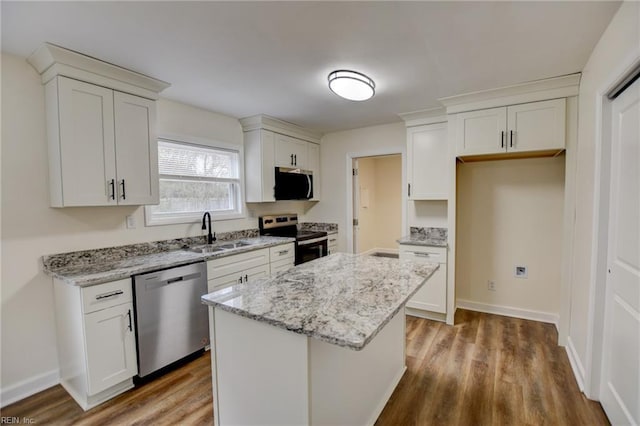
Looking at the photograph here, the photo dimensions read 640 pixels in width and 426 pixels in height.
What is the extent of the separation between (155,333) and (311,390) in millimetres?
1604

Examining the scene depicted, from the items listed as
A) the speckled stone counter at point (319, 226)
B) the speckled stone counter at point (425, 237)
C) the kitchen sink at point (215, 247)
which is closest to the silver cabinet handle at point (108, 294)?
the kitchen sink at point (215, 247)

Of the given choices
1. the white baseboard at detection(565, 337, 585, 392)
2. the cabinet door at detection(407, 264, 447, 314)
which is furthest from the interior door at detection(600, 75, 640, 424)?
the cabinet door at detection(407, 264, 447, 314)

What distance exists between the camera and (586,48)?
6.70 feet

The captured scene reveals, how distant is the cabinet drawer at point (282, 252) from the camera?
340 centimetres

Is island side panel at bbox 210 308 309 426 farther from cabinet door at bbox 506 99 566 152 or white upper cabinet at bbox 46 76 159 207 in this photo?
cabinet door at bbox 506 99 566 152

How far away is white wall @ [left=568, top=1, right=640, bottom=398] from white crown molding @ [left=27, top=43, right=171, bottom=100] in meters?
3.15

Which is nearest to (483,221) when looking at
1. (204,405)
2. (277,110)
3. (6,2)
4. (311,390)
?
(277,110)

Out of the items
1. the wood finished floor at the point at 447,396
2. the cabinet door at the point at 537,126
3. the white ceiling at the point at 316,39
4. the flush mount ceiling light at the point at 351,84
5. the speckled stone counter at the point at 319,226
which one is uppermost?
the white ceiling at the point at 316,39

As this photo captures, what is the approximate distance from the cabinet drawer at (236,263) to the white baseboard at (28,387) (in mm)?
1310

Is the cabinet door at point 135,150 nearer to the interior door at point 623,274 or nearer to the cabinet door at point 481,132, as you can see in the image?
the cabinet door at point 481,132

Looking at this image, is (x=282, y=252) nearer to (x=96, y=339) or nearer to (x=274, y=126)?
(x=274, y=126)

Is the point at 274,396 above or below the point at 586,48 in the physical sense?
below

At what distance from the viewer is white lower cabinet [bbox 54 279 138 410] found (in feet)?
6.42

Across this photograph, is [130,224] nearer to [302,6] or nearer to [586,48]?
[302,6]
